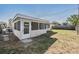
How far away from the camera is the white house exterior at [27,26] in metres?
4.01

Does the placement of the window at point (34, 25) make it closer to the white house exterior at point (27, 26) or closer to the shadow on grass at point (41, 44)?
the white house exterior at point (27, 26)

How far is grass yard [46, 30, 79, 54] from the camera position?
3.98 m

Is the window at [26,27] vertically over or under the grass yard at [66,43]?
over

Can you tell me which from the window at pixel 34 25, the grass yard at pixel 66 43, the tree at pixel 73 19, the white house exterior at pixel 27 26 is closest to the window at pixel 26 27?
the white house exterior at pixel 27 26

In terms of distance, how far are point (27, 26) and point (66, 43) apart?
37.2 inches

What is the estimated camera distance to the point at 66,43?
Answer: 405 cm

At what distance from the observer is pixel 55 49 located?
157 inches

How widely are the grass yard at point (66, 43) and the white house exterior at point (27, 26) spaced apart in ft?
1.12

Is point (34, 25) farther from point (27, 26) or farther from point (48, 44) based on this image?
point (48, 44)

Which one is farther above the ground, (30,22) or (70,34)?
(30,22)

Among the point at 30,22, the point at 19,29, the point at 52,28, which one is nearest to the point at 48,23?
the point at 52,28

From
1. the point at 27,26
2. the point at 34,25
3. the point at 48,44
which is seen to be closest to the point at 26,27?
the point at 27,26
